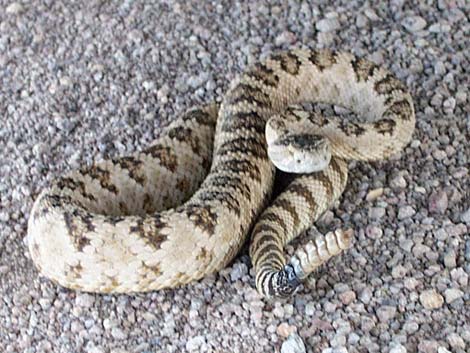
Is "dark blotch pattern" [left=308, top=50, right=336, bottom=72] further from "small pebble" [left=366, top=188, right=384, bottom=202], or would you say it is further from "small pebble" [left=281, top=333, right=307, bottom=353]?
"small pebble" [left=281, top=333, right=307, bottom=353]

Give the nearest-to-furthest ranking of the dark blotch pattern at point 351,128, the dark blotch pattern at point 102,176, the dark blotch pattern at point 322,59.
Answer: the dark blotch pattern at point 102,176, the dark blotch pattern at point 351,128, the dark blotch pattern at point 322,59

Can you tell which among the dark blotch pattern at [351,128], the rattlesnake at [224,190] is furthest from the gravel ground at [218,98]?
the dark blotch pattern at [351,128]

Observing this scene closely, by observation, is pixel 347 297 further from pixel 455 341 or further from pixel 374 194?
pixel 374 194

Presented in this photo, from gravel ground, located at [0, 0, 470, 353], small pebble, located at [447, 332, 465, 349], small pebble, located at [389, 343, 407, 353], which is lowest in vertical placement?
gravel ground, located at [0, 0, 470, 353]

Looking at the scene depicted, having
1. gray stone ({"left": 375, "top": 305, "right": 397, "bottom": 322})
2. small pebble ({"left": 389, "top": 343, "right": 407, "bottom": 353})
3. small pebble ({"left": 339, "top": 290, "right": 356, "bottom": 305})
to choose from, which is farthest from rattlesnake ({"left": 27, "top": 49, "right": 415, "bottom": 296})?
small pebble ({"left": 389, "top": 343, "right": 407, "bottom": 353})

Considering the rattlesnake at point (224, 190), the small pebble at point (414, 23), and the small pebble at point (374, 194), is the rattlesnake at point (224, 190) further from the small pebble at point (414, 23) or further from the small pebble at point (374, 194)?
the small pebble at point (414, 23)

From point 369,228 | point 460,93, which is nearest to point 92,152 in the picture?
point 369,228

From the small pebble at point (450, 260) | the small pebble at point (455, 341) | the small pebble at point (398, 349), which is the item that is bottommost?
the small pebble at point (450, 260)

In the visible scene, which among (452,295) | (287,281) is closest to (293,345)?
(287,281)
